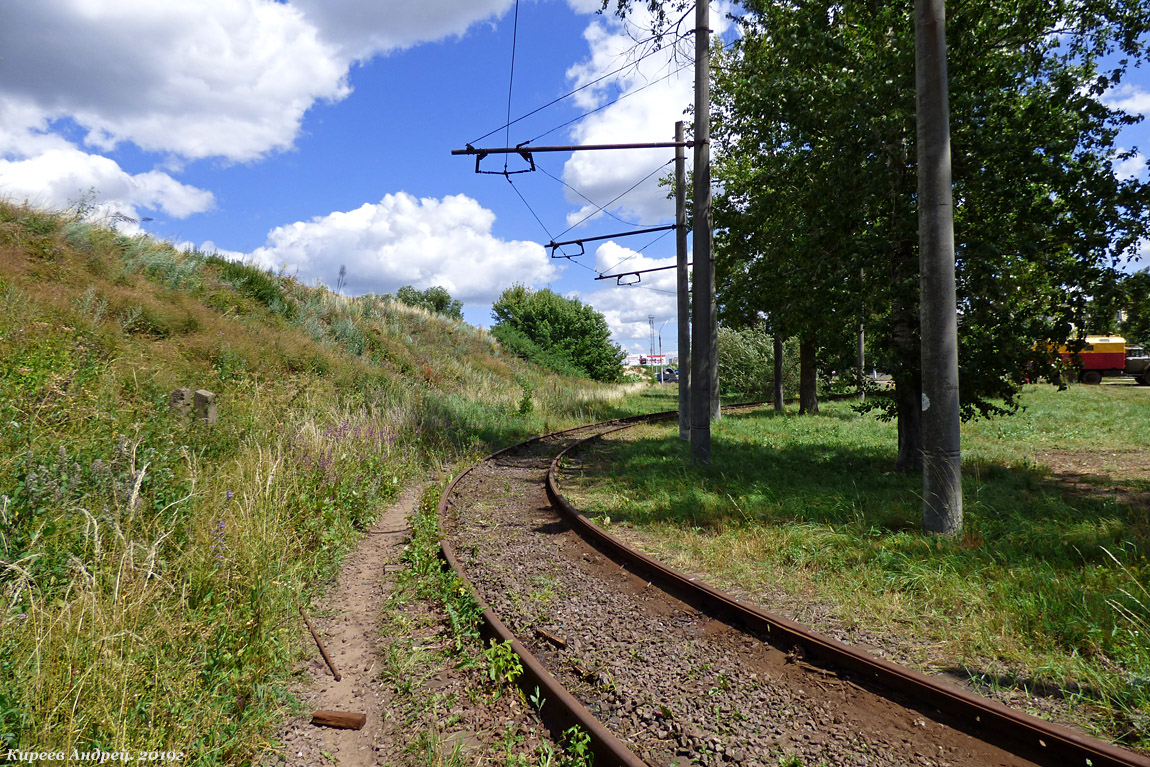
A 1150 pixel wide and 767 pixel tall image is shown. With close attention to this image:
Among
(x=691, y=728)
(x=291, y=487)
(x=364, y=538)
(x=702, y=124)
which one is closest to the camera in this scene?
(x=691, y=728)

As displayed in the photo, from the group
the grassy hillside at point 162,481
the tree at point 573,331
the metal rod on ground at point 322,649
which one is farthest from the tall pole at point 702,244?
the tree at point 573,331

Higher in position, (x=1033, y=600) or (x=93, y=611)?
(x=93, y=611)

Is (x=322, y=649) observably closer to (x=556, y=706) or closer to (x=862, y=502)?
(x=556, y=706)

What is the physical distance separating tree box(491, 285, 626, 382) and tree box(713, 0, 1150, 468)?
107 feet

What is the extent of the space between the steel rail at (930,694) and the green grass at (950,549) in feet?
1.31

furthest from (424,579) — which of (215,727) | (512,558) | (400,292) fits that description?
(400,292)

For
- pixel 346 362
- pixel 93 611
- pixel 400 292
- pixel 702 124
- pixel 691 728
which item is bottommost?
pixel 691 728

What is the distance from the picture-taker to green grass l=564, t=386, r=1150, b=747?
3686 millimetres

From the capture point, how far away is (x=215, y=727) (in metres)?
3.00

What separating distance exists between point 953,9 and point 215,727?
1187 cm

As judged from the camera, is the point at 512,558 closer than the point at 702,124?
Yes

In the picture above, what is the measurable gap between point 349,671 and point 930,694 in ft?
12.3

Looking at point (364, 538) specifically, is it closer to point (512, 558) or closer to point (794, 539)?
point (512, 558)

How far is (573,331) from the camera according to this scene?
4509cm
